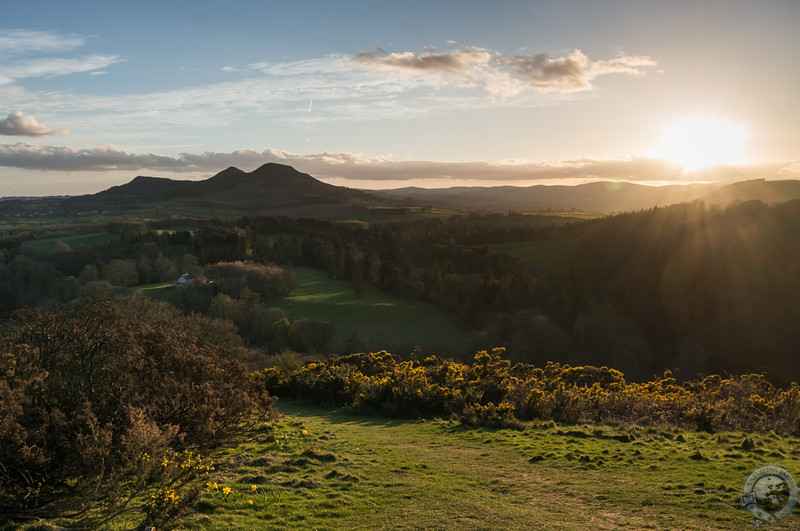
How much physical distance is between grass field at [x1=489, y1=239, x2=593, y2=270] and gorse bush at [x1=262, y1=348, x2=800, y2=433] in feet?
220

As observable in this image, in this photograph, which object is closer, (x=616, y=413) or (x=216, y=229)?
(x=616, y=413)

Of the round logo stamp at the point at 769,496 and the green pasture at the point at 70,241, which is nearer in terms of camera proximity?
the round logo stamp at the point at 769,496

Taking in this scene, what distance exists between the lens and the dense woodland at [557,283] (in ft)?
210

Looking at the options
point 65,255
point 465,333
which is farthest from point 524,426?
point 65,255

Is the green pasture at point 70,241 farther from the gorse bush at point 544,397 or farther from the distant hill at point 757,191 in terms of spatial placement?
the distant hill at point 757,191

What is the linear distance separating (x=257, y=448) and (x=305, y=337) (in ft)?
160

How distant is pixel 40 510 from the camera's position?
26.9 ft

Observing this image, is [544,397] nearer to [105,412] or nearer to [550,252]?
[105,412]

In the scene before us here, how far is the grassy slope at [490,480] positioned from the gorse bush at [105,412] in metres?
1.08

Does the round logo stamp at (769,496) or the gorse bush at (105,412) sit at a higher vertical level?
the gorse bush at (105,412)

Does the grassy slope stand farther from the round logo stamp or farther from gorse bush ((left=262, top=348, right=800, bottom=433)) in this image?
gorse bush ((left=262, top=348, right=800, bottom=433))

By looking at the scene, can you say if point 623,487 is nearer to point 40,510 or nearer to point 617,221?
point 40,510

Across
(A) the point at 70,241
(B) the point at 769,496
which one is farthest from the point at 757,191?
(A) the point at 70,241

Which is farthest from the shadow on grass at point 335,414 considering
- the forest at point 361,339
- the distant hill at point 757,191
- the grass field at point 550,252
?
the distant hill at point 757,191
